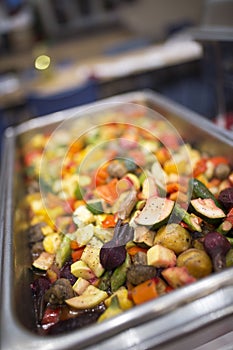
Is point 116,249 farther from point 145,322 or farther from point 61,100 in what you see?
point 61,100

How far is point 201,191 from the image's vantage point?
134 cm

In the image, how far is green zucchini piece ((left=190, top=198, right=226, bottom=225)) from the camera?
1217mm

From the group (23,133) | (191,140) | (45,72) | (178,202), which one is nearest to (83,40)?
(45,72)

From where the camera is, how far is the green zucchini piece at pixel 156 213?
1180 mm

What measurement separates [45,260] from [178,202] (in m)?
0.54

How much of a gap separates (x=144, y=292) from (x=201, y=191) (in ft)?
1.68

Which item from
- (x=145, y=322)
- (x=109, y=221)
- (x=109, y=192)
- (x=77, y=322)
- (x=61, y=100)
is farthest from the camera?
(x=61, y=100)

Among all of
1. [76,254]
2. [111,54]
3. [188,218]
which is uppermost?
[188,218]

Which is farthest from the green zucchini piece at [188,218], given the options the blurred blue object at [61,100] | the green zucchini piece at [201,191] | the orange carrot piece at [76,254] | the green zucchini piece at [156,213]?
the blurred blue object at [61,100]

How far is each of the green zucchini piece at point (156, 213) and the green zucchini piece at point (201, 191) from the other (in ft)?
→ 0.46

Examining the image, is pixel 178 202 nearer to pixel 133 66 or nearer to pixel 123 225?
pixel 123 225

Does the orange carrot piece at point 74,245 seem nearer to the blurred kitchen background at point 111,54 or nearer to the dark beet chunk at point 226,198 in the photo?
the dark beet chunk at point 226,198

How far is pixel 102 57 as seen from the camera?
4699 millimetres

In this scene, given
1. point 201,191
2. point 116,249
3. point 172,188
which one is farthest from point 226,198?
point 116,249
